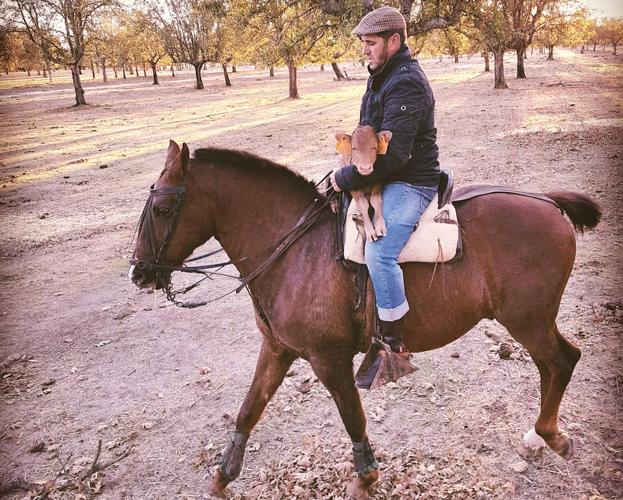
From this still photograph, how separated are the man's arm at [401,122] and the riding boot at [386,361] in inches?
46.1

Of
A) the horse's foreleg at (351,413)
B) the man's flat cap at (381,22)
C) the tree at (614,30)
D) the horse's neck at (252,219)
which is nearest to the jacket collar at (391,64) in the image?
the man's flat cap at (381,22)

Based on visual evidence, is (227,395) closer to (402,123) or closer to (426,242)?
(426,242)

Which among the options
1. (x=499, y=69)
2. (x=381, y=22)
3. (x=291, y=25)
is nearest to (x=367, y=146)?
(x=381, y=22)

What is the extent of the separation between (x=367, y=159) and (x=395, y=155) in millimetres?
205

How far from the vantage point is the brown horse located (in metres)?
3.22

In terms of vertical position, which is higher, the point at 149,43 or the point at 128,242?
the point at 149,43

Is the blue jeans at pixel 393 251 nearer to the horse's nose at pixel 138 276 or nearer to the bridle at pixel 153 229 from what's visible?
the bridle at pixel 153 229

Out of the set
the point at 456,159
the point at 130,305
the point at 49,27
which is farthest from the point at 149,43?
the point at 130,305

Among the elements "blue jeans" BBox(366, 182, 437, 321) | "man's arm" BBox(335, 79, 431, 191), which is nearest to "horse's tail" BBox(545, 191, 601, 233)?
"blue jeans" BBox(366, 182, 437, 321)

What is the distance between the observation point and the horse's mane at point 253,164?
132 inches

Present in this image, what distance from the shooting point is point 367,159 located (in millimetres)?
2811

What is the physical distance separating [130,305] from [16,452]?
9.50 ft

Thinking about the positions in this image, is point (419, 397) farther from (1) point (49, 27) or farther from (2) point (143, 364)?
(1) point (49, 27)

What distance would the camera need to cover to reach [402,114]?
2.84 metres
